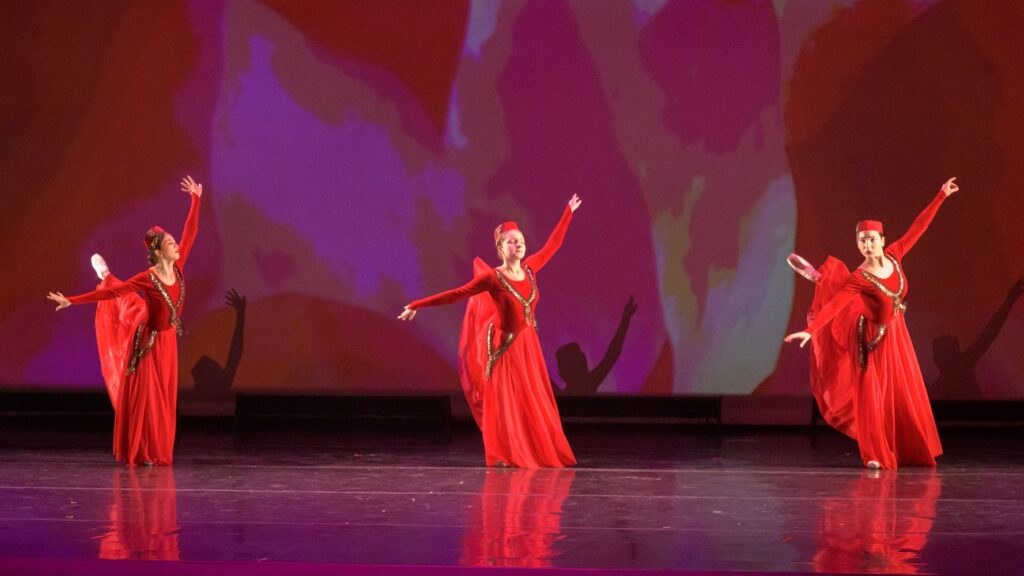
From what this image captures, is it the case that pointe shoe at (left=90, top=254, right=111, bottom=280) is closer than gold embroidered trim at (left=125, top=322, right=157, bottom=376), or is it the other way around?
gold embroidered trim at (left=125, top=322, right=157, bottom=376)

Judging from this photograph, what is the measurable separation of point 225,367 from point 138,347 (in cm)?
191

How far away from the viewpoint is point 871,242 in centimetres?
575

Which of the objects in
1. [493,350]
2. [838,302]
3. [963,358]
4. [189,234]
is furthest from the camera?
[963,358]

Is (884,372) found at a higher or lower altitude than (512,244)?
lower

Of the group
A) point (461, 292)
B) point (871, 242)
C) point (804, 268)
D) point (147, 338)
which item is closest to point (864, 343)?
point (871, 242)

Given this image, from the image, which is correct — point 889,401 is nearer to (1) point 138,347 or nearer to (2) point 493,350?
(2) point 493,350

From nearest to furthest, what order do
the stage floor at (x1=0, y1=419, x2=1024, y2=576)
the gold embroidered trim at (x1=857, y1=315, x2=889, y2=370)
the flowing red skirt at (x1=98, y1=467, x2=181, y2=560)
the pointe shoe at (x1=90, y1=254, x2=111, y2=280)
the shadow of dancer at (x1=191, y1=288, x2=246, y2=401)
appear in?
the stage floor at (x1=0, y1=419, x2=1024, y2=576) → the flowing red skirt at (x1=98, y1=467, x2=181, y2=560) → the gold embroidered trim at (x1=857, y1=315, x2=889, y2=370) → the pointe shoe at (x1=90, y1=254, x2=111, y2=280) → the shadow of dancer at (x1=191, y1=288, x2=246, y2=401)

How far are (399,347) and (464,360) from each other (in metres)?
1.71

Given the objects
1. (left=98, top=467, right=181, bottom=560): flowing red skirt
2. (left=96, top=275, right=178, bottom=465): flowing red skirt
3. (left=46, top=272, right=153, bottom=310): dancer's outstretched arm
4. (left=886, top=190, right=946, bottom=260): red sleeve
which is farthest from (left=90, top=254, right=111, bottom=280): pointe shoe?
(left=886, top=190, right=946, bottom=260): red sleeve

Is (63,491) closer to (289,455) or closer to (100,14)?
(289,455)

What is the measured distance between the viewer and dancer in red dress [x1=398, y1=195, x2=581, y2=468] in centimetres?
578

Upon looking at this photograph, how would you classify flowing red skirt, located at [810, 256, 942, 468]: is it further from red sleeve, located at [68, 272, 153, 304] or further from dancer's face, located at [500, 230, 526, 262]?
red sleeve, located at [68, 272, 153, 304]

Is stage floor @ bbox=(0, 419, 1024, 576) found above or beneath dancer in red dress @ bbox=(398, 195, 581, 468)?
beneath

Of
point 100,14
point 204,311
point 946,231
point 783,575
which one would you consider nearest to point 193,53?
point 100,14
